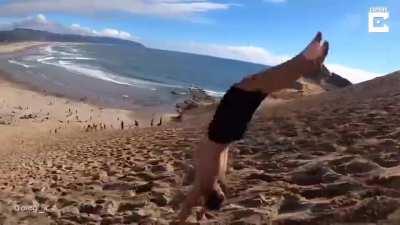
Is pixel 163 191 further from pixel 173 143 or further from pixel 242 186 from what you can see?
pixel 173 143

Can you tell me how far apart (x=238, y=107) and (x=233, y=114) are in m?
0.03

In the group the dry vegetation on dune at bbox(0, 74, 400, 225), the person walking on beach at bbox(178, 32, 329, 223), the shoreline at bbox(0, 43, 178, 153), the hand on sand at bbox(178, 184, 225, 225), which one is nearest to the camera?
the person walking on beach at bbox(178, 32, 329, 223)

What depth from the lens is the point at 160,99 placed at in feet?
128

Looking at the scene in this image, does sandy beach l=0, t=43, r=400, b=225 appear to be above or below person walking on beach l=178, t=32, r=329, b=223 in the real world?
below

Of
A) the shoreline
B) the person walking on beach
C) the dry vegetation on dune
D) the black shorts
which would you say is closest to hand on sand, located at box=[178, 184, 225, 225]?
the person walking on beach

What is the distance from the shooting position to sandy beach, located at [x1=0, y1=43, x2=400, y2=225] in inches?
220

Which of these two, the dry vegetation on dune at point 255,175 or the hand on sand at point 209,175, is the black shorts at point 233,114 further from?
the dry vegetation on dune at point 255,175

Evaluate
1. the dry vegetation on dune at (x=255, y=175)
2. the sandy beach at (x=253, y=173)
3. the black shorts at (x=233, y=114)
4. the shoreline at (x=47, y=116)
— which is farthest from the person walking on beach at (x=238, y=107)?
the shoreline at (x=47, y=116)

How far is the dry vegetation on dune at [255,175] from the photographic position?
18.2 feet

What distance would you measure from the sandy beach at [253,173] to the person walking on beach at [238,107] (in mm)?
2234

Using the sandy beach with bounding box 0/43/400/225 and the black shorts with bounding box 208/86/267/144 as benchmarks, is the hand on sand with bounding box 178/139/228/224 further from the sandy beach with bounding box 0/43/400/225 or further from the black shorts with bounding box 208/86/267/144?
the sandy beach with bounding box 0/43/400/225

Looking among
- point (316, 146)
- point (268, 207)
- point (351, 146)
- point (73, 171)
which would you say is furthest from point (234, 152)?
point (268, 207)

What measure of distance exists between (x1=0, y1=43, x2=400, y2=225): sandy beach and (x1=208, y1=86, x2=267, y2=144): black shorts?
234 centimetres

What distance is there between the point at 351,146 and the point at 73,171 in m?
4.21
